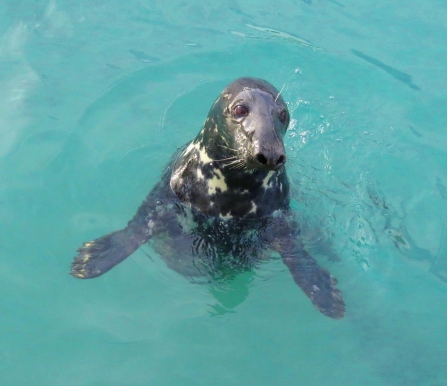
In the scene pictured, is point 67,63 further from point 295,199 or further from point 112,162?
point 295,199

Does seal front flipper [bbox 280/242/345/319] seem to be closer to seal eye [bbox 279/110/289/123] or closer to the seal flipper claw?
seal eye [bbox 279/110/289/123]

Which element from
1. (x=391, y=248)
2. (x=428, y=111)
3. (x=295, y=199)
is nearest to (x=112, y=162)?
(x=295, y=199)

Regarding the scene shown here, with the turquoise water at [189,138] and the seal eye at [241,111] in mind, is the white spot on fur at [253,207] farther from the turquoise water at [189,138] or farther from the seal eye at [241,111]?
the seal eye at [241,111]

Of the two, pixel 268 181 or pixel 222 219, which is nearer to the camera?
pixel 268 181

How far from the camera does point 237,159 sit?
5.38m

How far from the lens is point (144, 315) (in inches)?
238

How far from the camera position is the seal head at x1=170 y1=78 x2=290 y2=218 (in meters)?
5.02

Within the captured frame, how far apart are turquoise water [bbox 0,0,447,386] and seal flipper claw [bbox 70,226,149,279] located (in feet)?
1.82

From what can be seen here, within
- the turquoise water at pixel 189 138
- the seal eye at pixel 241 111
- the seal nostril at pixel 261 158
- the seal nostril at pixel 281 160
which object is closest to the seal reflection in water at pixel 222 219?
the seal eye at pixel 241 111

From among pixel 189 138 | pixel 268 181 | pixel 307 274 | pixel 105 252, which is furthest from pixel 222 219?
pixel 189 138

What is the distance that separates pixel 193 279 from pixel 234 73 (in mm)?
4184

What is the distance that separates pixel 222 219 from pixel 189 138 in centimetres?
241

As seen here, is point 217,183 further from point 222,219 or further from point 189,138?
point 189,138

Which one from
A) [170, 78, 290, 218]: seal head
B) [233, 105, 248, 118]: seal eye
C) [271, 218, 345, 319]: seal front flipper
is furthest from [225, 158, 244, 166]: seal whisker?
[271, 218, 345, 319]: seal front flipper
